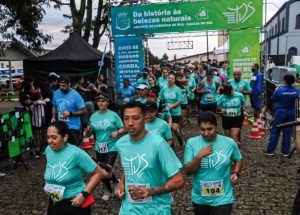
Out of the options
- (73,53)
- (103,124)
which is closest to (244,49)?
(73,53)

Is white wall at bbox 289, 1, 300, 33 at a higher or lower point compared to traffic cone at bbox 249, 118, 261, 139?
higher

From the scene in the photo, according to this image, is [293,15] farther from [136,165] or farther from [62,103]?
[136,165]

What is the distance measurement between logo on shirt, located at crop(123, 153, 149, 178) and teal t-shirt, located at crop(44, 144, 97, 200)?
756 millimetres

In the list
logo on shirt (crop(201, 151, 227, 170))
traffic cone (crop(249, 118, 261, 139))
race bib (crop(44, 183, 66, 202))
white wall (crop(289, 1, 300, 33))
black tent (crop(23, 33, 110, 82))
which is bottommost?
traffic cone (crop(249, 118, 261, 139))

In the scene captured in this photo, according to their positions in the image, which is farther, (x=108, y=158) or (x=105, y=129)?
(x=108, y=158)

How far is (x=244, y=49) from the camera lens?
14.1 metres

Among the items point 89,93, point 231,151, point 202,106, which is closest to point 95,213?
point 231,151

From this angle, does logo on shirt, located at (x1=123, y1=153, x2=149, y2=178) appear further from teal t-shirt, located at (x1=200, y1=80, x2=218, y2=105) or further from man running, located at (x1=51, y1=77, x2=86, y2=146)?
teal t-shirt, located at (x1=200, y1=80, x2=218, y2=105)

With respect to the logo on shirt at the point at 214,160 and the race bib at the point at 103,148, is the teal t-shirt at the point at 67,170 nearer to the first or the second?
the logo on shirt at the point at 214,160

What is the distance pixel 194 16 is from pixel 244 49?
87.1 inches

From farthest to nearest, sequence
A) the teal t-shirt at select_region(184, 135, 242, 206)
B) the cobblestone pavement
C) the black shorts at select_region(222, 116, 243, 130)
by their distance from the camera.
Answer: the black shorts at select_region(222, 116, 243, 130), the cobblestone pavement, the teal t-shirt at select_region(184, 135, 242, 206)

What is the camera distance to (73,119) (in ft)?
23.2

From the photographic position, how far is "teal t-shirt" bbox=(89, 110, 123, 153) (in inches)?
236

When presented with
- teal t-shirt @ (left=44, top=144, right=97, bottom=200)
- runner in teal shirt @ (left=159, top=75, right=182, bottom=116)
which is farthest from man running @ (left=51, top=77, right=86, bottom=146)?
teal t-shirt @ (left=44, top=144, right=97, bottom=200)
